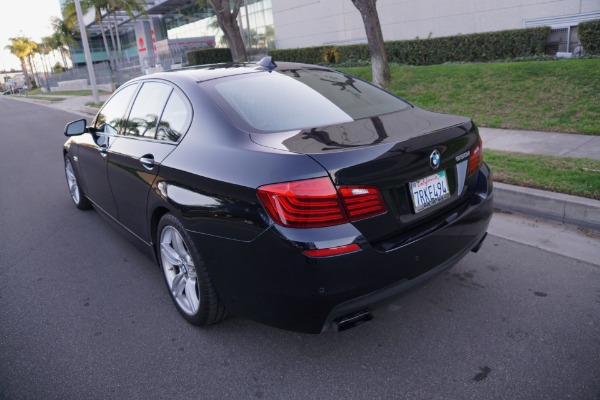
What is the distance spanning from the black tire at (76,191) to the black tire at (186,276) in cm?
269

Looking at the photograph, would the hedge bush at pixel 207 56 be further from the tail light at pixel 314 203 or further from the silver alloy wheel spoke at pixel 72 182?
the tail light at pixel 314 203

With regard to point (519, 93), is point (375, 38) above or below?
above

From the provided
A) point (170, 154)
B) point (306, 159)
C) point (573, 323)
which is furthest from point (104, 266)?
point (573, 323)

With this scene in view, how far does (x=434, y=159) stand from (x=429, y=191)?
7.0 inches

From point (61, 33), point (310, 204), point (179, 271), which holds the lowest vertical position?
point (179, 271)

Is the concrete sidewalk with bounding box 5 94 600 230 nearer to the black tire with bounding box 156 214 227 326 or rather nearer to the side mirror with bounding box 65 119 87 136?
the black tire with bounding box 156 214 227 326

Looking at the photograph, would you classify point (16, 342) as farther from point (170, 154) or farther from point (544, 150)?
point (544, 150)

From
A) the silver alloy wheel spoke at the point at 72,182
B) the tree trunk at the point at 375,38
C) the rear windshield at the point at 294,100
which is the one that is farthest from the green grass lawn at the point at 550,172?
the tree trunk at the point at 375,38

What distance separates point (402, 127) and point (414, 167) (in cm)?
42

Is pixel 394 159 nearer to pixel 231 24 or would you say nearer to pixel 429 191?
pixel 429 191

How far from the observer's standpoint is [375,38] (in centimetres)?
1102

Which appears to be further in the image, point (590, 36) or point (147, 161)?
point (590, 36)

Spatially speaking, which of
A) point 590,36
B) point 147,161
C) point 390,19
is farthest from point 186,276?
point 390,19

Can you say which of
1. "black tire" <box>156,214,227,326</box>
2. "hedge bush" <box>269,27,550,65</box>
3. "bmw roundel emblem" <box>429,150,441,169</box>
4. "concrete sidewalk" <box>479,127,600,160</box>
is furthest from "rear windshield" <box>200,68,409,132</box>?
"hedge bush" <box>269,27,550,65</box>
